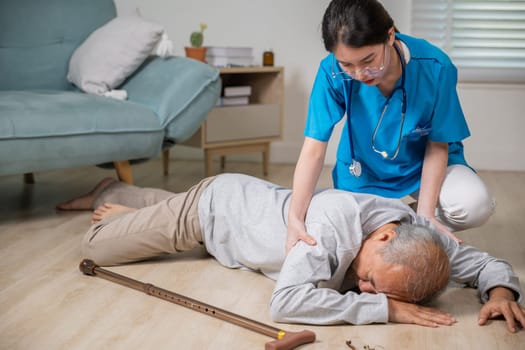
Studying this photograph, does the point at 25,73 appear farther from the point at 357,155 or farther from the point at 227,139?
the point at 357,155

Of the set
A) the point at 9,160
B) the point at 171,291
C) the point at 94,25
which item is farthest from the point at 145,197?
the point at 94,25

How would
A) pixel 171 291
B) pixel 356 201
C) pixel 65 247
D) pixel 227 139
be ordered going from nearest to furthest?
pixel 356 201, pixel 171 291, pixel 65 247, pixel 227 139

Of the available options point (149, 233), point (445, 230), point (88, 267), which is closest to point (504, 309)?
point (445, 230)

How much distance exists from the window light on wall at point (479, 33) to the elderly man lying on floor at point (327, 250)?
6.95 ft

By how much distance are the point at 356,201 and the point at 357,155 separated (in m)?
0.41

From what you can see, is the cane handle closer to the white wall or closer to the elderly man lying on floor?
the elderly man lying on floor

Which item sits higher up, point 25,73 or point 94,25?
point 94,25

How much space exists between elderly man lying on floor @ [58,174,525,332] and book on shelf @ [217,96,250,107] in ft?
4.68

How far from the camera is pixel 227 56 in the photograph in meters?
3.38

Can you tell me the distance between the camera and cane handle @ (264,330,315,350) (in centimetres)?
136

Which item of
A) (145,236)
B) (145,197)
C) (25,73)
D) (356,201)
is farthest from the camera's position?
(25,73)

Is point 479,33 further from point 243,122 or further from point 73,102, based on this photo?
point 73,102

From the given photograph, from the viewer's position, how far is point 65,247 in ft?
7.07

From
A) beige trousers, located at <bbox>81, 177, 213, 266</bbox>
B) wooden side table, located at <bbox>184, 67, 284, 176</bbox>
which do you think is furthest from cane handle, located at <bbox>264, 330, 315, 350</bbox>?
wooden side table, located at <bbox>184, 67, 284, 176</bbox>
